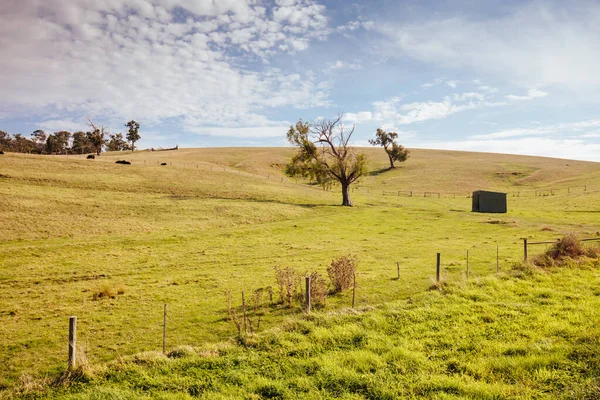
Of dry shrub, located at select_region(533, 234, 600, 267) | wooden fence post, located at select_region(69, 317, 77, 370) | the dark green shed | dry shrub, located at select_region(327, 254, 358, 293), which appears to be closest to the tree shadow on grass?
the dark green shed

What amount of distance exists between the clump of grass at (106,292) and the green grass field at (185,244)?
1.41 feet

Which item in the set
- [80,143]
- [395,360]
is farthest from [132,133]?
[395,360]

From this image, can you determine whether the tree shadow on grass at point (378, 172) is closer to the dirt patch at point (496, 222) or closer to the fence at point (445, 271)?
the dirt patch at point (496, 222)

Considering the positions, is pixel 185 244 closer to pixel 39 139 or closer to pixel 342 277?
pixel 342 277

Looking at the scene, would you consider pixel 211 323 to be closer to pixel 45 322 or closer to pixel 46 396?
pixel 46 396

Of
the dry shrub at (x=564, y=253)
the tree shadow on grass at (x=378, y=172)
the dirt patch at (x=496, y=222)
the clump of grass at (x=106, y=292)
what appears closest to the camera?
the clump of grass at (x=106, y=292)

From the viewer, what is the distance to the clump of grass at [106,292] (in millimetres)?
18880

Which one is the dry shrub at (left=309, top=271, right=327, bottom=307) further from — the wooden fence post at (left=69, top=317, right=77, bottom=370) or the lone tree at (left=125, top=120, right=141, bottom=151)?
the lone tree at (left=125, top=120, right=141, bottom=151)

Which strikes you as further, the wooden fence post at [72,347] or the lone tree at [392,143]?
the lone tree at [392,143]

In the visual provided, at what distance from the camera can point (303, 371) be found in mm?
9664

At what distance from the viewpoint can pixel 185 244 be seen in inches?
1265

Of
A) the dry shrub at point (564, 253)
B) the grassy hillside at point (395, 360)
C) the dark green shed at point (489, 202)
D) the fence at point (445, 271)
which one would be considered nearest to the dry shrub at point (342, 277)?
the fence at point (445, 271)

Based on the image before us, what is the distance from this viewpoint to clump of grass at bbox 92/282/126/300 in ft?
61.9

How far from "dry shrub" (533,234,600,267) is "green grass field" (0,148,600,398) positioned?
1937 mm
